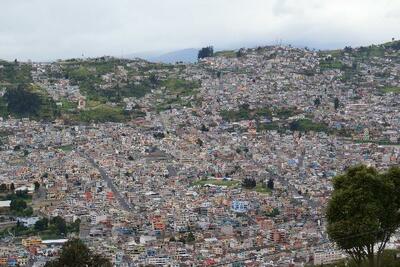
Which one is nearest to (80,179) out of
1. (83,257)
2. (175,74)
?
(83,257)

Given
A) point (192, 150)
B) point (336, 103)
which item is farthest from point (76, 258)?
point (336, 103)

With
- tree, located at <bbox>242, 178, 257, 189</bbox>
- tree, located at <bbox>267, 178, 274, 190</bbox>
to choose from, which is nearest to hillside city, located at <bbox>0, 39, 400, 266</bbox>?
tree, located at <bbox>267, 178, 274, 190</bbox>

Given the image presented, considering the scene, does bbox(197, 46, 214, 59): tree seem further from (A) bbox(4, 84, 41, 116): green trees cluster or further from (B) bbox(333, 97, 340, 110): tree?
(A) bbox(4, 84, 41, 116): green trees cluster

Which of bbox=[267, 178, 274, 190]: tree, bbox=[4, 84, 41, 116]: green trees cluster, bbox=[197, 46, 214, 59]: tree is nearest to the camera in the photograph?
bbox=[267, 178, 274, 190]: tree

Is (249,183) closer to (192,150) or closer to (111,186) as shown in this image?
(111,186)

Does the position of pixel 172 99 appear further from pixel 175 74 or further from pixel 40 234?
pixel 40 234

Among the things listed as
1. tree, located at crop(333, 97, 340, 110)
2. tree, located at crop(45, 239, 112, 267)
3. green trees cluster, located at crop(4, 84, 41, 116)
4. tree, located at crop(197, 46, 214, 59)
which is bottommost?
tree, located at crop(333, 97, 340, 110)

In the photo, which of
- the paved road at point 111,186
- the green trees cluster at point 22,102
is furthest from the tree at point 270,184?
the green trees cluster at point 22,102
